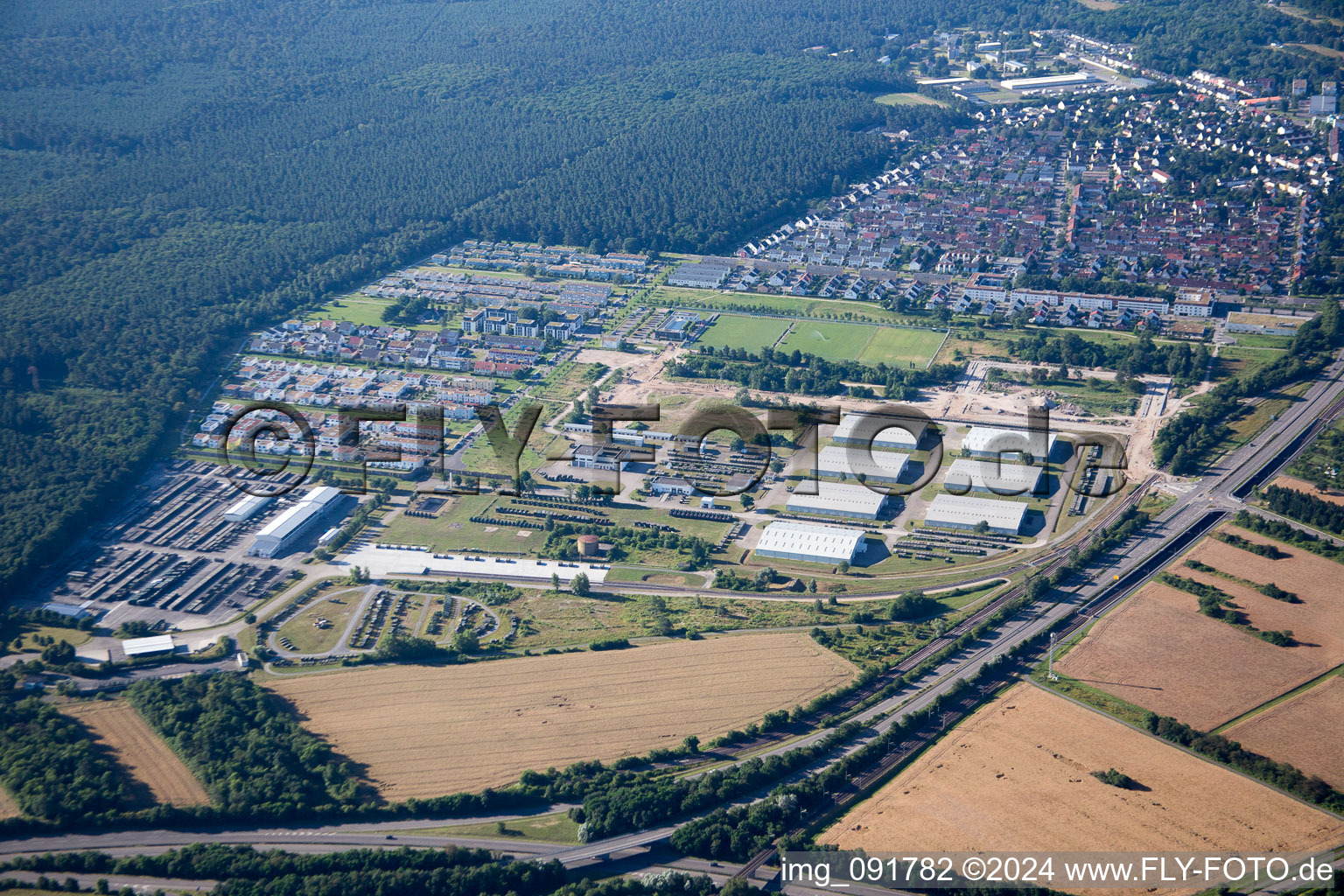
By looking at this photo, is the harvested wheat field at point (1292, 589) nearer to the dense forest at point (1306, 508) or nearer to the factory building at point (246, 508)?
the dense forest at point (1306, 508)

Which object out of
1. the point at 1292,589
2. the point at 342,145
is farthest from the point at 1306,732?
the point at 342,145

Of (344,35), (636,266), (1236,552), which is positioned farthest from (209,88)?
(1236,552)

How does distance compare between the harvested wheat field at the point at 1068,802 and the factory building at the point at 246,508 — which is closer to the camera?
the harvested wheat field at the point at 1068,802

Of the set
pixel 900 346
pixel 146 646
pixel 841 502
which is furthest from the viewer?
pixel 900 346

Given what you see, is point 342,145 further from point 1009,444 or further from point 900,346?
point 1009,444

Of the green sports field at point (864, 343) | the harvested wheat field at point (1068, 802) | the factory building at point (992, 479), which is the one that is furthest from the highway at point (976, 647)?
the green sports field at point (864, 343)

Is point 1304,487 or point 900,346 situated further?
point 900,346

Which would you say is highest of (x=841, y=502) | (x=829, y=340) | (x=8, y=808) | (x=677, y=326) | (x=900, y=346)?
(x=677, y=326)
